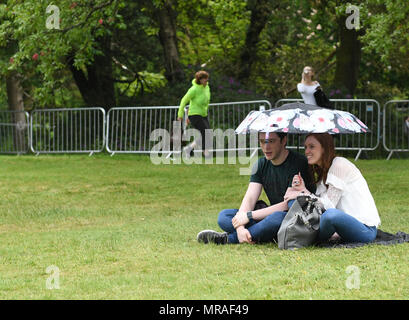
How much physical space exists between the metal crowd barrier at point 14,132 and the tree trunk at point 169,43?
16.0 ft

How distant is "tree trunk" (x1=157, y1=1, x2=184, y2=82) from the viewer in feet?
86.8

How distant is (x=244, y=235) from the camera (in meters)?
8.48

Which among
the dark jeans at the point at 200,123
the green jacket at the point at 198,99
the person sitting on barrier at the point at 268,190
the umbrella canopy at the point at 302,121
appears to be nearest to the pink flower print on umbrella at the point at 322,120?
the umbrella canopy at the point at 302,121

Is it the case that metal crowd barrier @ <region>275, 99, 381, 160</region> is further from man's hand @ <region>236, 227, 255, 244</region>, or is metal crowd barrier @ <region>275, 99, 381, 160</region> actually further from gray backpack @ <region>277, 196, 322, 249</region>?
gray backpack @ <region>277, 196, 322, 249</region>

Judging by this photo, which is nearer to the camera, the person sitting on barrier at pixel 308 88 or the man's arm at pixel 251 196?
the man's arm at pixel 251 196

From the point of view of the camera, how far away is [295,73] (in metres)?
31.7

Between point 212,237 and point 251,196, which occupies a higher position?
point 251,196

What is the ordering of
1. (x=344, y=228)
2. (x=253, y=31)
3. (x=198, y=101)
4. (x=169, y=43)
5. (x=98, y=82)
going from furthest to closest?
(x=253, y=31)
(x=169, y=43)
(x=98, y=82)
(x=198, y=101)
(x=344, y=228)

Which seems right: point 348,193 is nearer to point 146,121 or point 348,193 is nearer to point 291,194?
point 291,194

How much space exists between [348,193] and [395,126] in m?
14.1

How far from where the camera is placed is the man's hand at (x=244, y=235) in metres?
8.48

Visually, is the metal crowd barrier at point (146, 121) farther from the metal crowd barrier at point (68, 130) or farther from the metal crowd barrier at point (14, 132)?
the metal crowd barrier at point (14, 132)

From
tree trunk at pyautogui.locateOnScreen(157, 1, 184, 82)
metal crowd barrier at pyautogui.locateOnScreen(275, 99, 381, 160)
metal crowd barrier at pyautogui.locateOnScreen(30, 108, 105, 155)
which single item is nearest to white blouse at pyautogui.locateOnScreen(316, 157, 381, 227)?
metal crowd barrier at pyautogui.locateOnScreen(275, 99, 381, 160)

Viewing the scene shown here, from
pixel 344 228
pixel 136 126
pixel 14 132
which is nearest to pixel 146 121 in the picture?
pixel 136 126
